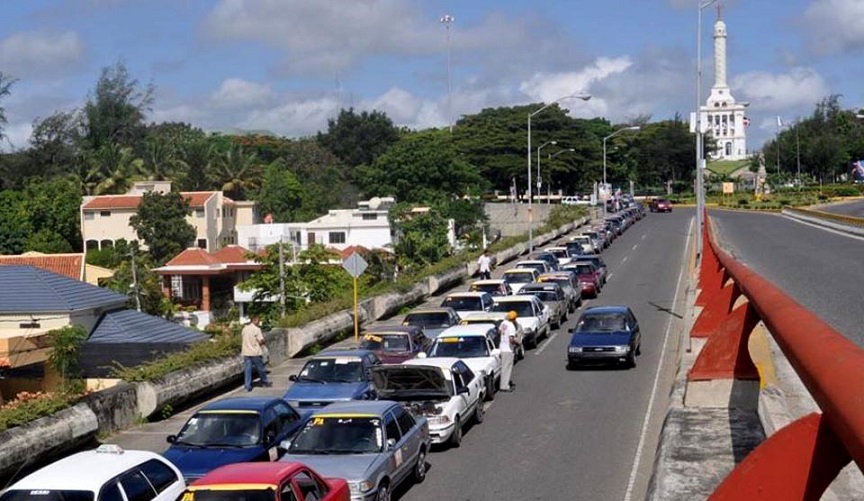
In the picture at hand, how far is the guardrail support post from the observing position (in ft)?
16.6

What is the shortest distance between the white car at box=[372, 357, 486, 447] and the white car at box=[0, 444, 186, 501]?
5619 mm

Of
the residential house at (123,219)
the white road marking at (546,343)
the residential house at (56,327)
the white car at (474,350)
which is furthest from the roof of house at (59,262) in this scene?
the white car at (474,350)

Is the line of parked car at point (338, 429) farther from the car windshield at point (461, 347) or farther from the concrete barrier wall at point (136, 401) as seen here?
the concrete barrier wall at point (136, 401)

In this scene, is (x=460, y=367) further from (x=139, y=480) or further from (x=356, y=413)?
(x=139, y=480)

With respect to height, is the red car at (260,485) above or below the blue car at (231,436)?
above

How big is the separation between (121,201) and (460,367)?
71679mm

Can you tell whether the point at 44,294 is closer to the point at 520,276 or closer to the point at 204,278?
the point at 520,276

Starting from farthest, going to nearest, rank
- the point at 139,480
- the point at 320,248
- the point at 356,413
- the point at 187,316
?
the point at 187,316
the point at 320,248
the point at 356,413
the point at 139,480

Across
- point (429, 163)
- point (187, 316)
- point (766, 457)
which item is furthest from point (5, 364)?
point (429, 163)

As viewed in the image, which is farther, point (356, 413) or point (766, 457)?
point (356, 413)

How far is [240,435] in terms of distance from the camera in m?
15.5

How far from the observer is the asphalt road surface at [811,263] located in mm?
25297

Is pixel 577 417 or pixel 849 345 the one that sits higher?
pixel 849 345

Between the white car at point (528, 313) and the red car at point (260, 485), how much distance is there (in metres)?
18.0
